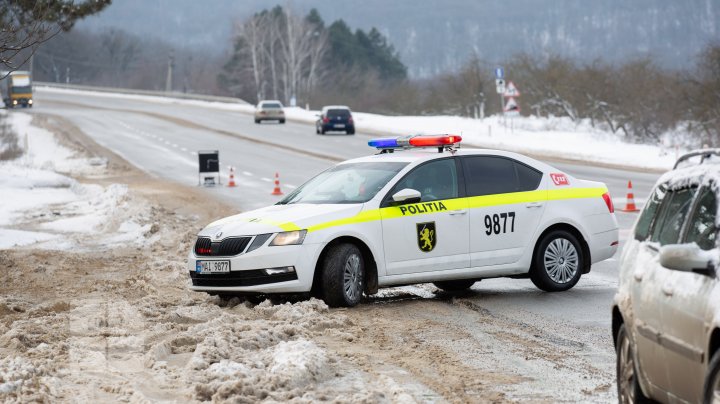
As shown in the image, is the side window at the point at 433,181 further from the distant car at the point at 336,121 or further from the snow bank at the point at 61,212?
the distant car at the point at 336,121

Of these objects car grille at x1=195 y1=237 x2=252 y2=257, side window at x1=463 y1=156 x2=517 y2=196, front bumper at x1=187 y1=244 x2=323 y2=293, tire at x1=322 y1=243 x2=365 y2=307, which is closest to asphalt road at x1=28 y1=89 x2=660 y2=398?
tire at x1=322 y1=243 x2=365 y2=307

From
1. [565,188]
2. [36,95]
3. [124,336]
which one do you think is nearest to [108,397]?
[124,336]

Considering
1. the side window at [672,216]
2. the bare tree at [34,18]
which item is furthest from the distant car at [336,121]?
the side window at [672,216]

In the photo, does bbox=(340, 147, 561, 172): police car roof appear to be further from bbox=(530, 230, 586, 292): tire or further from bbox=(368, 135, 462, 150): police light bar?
bbox=(530, 230, 586, 292): tire

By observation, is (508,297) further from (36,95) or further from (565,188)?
(36,95)

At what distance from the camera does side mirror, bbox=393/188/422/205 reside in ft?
39.1

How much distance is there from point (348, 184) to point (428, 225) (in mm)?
954

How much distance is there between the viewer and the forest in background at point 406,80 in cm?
5366

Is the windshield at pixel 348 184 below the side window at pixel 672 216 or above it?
below

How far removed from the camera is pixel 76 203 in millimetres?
29406

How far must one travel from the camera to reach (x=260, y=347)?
9.25m

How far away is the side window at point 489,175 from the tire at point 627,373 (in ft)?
18.2

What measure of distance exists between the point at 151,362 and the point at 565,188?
18.4 feet

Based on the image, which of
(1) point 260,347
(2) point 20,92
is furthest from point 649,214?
(2) point 20,92
